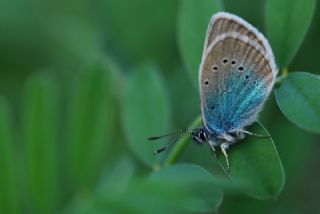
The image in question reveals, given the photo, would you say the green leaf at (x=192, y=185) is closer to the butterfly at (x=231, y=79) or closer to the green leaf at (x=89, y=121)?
the butterfly at (x=231, y=79)

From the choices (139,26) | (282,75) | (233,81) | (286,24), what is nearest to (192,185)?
(233,81)

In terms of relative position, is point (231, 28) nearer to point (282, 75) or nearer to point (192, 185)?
point (282, 75)

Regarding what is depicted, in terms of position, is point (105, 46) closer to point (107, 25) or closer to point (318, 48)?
point (107, 25)

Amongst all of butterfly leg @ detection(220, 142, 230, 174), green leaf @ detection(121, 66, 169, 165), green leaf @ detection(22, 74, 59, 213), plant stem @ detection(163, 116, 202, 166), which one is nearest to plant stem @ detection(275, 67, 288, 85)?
butterfly leg @ detection(220, 142, 230, 174)

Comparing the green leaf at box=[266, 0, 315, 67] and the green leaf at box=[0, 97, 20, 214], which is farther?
the green leaf at box=[0, 97, 20, 214]

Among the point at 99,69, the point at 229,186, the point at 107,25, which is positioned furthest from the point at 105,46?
the point at 229,186

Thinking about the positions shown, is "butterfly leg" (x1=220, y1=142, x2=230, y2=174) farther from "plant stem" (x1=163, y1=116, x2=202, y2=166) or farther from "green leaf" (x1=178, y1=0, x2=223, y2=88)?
"green leaf" (x1=178, y1=0, x2=223, y2=88)
